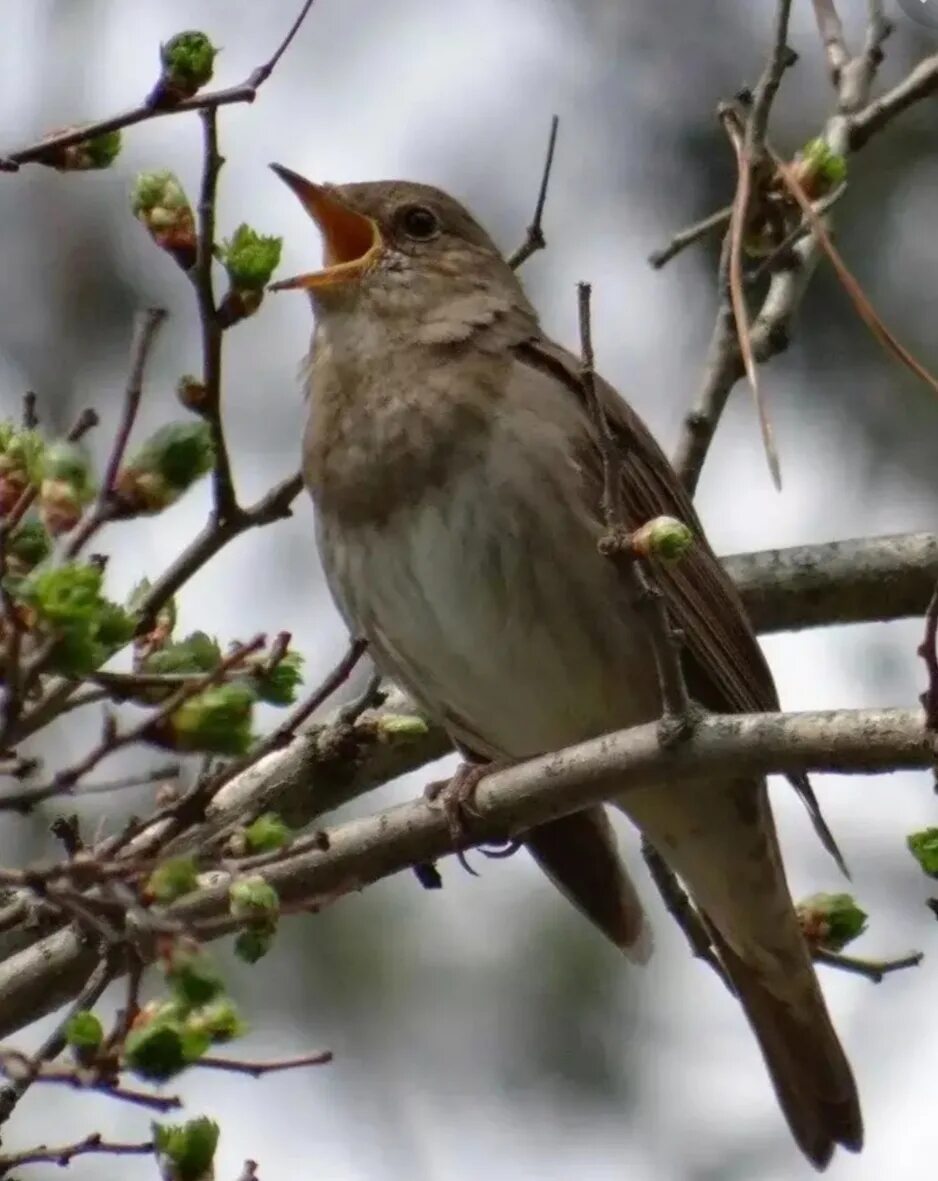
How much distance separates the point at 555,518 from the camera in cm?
453

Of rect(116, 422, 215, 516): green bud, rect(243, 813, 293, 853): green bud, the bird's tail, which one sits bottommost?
the bird's tail

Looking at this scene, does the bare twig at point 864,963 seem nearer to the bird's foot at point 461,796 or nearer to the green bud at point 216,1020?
the bird's foot at point 461,796

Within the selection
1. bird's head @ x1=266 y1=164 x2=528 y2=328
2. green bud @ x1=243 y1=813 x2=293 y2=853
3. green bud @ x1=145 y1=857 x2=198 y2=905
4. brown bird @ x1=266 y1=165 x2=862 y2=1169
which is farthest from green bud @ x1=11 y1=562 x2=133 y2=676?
bird's head @ x1=266 y1=164 x2=528 y2=328

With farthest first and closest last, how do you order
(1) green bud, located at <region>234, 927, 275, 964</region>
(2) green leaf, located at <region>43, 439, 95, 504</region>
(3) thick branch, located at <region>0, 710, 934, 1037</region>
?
(3) thick branch, located at <region>0, 710, 934, 1037</region> < (1) green bud, located at <region>234, 927, 275, 964</region> < (2) green leaf, located at <region>43, 439, 95, 504</region>

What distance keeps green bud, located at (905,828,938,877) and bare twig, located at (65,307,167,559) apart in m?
1.11

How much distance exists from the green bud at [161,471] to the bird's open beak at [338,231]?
8.48 ft

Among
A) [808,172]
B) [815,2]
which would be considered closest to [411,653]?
[808,172]

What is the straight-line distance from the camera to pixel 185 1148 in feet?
8.27

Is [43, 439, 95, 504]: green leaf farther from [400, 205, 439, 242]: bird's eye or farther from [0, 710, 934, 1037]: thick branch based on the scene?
[400, 205, 439, 242]: bird's eye

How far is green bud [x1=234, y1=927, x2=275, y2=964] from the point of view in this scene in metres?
2.68

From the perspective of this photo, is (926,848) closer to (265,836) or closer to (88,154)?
(265,836)

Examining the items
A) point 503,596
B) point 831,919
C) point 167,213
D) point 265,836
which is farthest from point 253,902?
point 503,596

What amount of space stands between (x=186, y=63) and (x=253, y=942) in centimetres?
113

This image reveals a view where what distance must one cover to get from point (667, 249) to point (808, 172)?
1.76 ft
